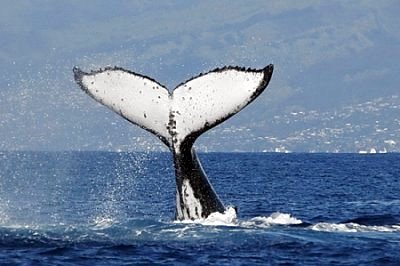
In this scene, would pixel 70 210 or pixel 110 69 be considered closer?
pixel 110 69

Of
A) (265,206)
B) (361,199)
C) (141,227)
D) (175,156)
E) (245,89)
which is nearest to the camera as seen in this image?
(245,89)

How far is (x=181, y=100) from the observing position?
16.7 metres

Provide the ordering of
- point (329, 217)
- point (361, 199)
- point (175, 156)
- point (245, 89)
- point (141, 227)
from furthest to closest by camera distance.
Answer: point (361, 199) < point (329, 217) < point (141, 227) < point (175, 156) < point (245, 89)

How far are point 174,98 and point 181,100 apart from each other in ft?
0.38

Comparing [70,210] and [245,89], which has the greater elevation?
[245,89]

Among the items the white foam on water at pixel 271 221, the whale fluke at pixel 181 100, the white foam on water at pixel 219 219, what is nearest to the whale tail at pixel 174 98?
the whale fluke at pixel 181 100

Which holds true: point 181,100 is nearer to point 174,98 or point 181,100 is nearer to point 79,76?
point 174,98

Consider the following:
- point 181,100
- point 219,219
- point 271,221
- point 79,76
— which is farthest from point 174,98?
point 271,221

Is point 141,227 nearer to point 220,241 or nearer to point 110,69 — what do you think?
point 220,241

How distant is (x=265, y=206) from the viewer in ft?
108

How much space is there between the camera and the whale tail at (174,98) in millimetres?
16125

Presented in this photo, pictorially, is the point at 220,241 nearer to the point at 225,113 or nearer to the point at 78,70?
the point at 225,113

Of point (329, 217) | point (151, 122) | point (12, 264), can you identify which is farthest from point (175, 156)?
point (329, 217)

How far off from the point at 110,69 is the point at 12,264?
3.38 m
